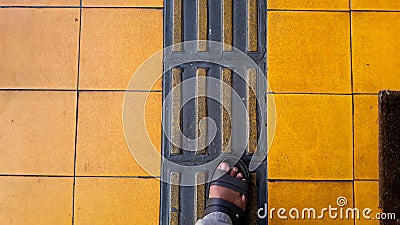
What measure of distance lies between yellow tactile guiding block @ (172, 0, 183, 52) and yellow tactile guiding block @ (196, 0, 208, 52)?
0.06 m

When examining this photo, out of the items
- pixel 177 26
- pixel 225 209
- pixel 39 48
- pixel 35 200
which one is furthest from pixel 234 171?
pixel 39 48

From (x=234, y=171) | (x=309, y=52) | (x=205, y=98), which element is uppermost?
(x=309, y=52)

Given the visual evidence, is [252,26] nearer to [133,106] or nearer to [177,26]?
[177,26]

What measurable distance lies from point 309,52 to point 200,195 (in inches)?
21.6

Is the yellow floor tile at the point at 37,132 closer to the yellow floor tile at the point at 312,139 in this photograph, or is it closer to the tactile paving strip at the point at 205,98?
the tactile paving strip at the point at 205,98

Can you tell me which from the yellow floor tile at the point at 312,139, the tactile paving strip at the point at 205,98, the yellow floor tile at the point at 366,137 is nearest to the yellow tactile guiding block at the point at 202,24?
the tactile paving strip at the point at 205,98

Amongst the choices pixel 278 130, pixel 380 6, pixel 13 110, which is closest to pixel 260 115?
pixel 278 130

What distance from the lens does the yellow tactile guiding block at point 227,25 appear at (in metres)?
1.48

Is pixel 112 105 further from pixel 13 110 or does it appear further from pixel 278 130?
pixel 278 130

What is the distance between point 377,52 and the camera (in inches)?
57.7

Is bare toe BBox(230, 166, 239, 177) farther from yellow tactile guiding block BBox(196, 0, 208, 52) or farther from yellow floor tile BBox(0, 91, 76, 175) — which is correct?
yellow floor tile BBox(0, 91, 76, 175)

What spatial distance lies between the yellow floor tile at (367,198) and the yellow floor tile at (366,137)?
24mm

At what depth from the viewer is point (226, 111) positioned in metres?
1.47

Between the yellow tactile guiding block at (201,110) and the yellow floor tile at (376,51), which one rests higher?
the yellow floor tile at (376,51)
